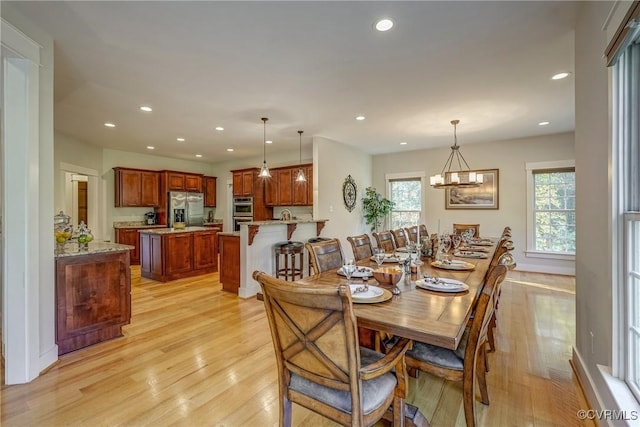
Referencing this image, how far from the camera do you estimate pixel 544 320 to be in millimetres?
3250

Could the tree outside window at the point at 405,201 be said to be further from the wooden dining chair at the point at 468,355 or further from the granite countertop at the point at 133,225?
the granite countertop at the point at 133,225

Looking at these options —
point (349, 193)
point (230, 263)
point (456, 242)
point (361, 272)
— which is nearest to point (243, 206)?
point (349, 193)

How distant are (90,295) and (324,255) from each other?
2.25 m

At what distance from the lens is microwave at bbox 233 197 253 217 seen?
6980mm

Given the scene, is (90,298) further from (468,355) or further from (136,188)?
(136,188)

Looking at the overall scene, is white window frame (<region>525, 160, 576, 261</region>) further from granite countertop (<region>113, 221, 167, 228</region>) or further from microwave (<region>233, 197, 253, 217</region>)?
granite countertop (<region>113, 221, 167, 228</region>)

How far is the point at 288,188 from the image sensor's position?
6359 mm

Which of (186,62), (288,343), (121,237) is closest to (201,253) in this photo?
(121,237)

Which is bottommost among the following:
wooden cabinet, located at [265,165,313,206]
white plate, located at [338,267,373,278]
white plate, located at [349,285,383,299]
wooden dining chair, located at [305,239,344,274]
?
white plate, located at [349,285,383,299]

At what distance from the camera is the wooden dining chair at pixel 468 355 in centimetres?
143

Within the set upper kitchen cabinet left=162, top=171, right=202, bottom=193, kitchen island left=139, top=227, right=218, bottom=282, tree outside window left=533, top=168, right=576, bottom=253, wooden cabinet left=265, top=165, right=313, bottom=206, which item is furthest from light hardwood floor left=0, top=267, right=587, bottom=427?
upper kitchen cabinet left=162, top=171, right=202, bottom=193

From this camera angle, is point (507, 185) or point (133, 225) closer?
point (507, 185)

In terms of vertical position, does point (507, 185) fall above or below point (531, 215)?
above

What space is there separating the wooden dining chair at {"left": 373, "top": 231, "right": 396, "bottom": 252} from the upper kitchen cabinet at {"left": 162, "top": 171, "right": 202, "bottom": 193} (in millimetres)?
5803
